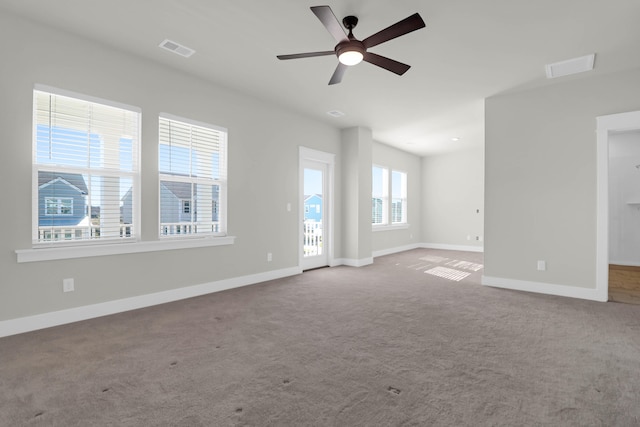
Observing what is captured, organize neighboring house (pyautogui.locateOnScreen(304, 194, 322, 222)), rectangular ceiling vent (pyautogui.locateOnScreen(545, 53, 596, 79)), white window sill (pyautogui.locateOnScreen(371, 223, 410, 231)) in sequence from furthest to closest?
white window sill (pyautogui.locateOnScreen(371, 223, 410, 231)), neighboring house (pyautogui.locateOnScreen(304, 194, 322, 222)), rectangular ceiling vent (pyautogui.locateOnScreen(545, 53, 596, 79))

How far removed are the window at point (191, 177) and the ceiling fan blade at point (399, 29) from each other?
262 centimetres

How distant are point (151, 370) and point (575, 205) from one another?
17.0ft

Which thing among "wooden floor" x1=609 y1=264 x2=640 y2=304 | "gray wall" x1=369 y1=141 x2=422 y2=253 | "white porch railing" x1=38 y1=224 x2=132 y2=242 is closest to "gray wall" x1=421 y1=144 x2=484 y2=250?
"gray wall" x1=369 y1=141 x2=422 y2=253

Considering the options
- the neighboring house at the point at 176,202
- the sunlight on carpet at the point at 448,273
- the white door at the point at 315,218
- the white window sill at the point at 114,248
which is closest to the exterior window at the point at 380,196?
the white door at the point at 315,218

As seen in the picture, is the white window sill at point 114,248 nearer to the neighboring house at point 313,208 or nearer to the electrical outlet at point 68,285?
the electrical outlet at point 68,285

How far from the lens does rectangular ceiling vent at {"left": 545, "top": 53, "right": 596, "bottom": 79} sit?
11.7 feet

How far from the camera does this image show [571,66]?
12.3 feet

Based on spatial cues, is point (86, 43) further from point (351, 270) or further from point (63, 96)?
point (351, 270)

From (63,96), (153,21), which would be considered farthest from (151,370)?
(153,21)

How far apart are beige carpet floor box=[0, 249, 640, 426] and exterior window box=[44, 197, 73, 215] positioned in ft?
3.69

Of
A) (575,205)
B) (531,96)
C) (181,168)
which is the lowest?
(575,205)

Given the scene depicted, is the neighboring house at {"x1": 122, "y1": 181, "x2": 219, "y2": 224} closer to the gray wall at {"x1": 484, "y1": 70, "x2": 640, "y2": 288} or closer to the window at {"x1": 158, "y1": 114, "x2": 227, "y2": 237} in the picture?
the window at {"x1": 158, "y1": 114, "x2": 227, "y2": 237}

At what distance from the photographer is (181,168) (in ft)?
13.4

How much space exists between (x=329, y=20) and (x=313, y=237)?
4.42m
